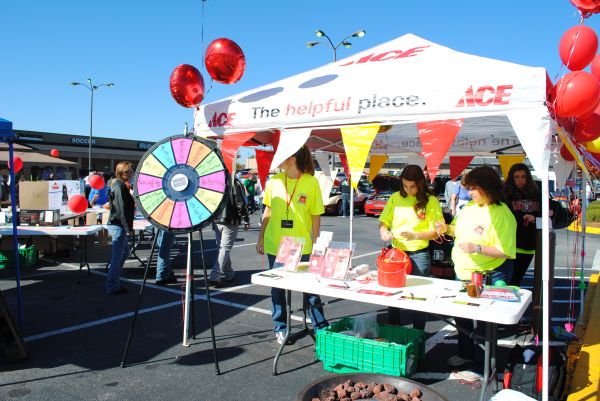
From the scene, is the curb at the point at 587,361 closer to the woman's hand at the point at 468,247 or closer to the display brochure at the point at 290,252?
the woman's hand at the point at 468,247

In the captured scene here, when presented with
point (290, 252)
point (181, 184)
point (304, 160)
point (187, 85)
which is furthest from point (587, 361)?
point (187, 85)

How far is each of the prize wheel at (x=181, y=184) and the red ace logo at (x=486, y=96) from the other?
1884mm

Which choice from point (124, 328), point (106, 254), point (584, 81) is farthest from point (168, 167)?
point (106, 254)

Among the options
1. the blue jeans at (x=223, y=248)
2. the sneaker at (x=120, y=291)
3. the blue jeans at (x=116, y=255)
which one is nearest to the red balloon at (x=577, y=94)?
the blue jeans at (x=223, y=248)

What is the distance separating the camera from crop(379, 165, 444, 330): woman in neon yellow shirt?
404cm

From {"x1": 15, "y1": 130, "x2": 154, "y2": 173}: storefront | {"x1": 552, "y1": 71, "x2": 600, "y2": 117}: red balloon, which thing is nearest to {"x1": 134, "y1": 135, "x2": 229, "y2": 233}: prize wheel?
{"x1": 552, "y1": 71, "x2": 600, "y2": 117}: red balloon

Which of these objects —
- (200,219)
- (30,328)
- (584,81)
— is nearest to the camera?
(584,81)

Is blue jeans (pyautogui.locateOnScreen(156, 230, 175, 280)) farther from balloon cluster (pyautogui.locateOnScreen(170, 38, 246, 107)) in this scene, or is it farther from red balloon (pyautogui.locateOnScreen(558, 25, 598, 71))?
red balloon (pyautogui.locateOnScreen(558, 25, 598, 71))

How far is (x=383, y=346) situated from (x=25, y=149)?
5.73 metres

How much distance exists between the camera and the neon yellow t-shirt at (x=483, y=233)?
3355 mm

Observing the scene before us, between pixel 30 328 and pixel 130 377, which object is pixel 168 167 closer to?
pixel 130 377

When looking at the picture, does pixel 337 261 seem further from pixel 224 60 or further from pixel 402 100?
pixel 224 60

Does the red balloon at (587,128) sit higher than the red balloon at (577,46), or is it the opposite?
the red balloon at (577,46)

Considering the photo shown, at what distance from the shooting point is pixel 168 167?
12.4ft
